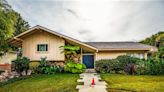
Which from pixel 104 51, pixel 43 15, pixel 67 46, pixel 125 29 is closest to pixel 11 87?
pixel 67 46

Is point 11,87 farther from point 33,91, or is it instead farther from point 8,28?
point 8,28

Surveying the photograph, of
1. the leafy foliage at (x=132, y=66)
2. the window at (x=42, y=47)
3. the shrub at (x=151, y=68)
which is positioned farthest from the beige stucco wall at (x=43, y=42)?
the shrub at (x=151, y=68)

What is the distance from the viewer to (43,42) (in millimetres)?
26188

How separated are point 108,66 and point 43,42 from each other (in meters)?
7.15

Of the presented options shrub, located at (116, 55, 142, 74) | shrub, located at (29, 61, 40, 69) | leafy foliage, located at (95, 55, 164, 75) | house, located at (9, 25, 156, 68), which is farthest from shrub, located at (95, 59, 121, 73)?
shrub, located at (29, 61, 40, 69)

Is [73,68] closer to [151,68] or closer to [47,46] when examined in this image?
[47,46]

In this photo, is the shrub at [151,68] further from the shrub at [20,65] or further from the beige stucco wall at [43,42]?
the shrub at [20,65]

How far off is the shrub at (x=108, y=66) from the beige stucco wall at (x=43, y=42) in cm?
393

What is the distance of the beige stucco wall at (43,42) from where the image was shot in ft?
85.0

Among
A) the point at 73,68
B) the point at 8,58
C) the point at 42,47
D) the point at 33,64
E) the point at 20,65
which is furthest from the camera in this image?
the point at 8,58

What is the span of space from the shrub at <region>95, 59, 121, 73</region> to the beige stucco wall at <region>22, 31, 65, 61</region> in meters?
3.93

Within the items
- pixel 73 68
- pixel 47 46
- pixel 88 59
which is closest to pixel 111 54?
pixel 88 59

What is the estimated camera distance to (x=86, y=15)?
114ft

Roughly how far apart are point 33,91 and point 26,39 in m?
12.2
